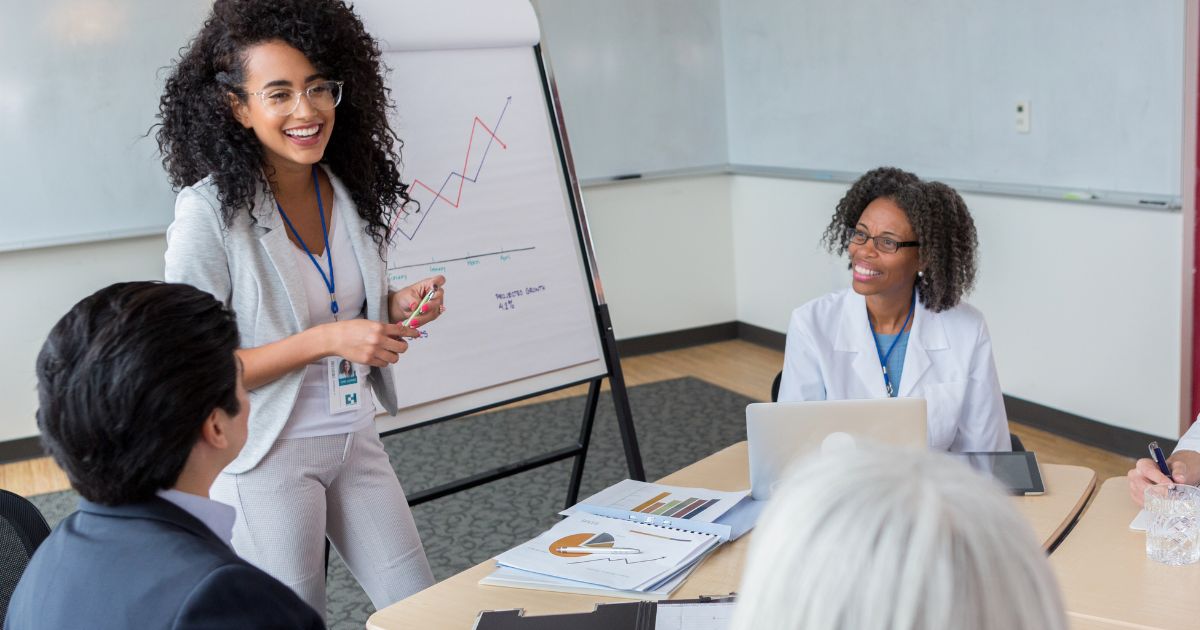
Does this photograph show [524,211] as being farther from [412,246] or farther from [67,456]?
[67,456]

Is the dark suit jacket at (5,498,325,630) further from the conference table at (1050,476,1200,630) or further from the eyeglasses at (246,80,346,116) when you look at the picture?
the conference table at (1050,476,1200,630)

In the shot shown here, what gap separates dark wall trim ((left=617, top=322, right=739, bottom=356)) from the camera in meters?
6.16

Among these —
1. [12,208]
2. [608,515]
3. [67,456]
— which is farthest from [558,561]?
[12,208]

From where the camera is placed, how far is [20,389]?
15.8 ft

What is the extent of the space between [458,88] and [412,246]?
1.49 ft

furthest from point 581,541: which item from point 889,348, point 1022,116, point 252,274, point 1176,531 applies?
point 1022,116

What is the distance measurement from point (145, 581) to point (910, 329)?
1.87 meters

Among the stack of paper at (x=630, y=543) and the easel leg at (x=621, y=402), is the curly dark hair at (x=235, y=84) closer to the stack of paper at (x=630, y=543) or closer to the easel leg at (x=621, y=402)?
the stack of paper at (x=630, y=543)

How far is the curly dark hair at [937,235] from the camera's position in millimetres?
2514

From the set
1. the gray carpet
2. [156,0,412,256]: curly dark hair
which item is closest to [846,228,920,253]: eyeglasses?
[156,0,412,256]: curly dark hair

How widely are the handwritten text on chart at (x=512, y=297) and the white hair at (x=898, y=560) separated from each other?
226cm

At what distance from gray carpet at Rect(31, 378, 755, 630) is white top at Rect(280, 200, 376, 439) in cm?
142

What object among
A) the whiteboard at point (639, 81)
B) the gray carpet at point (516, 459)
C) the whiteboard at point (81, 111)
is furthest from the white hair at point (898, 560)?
the whiteboard at point (639, 81)

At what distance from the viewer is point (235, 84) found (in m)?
1.84
